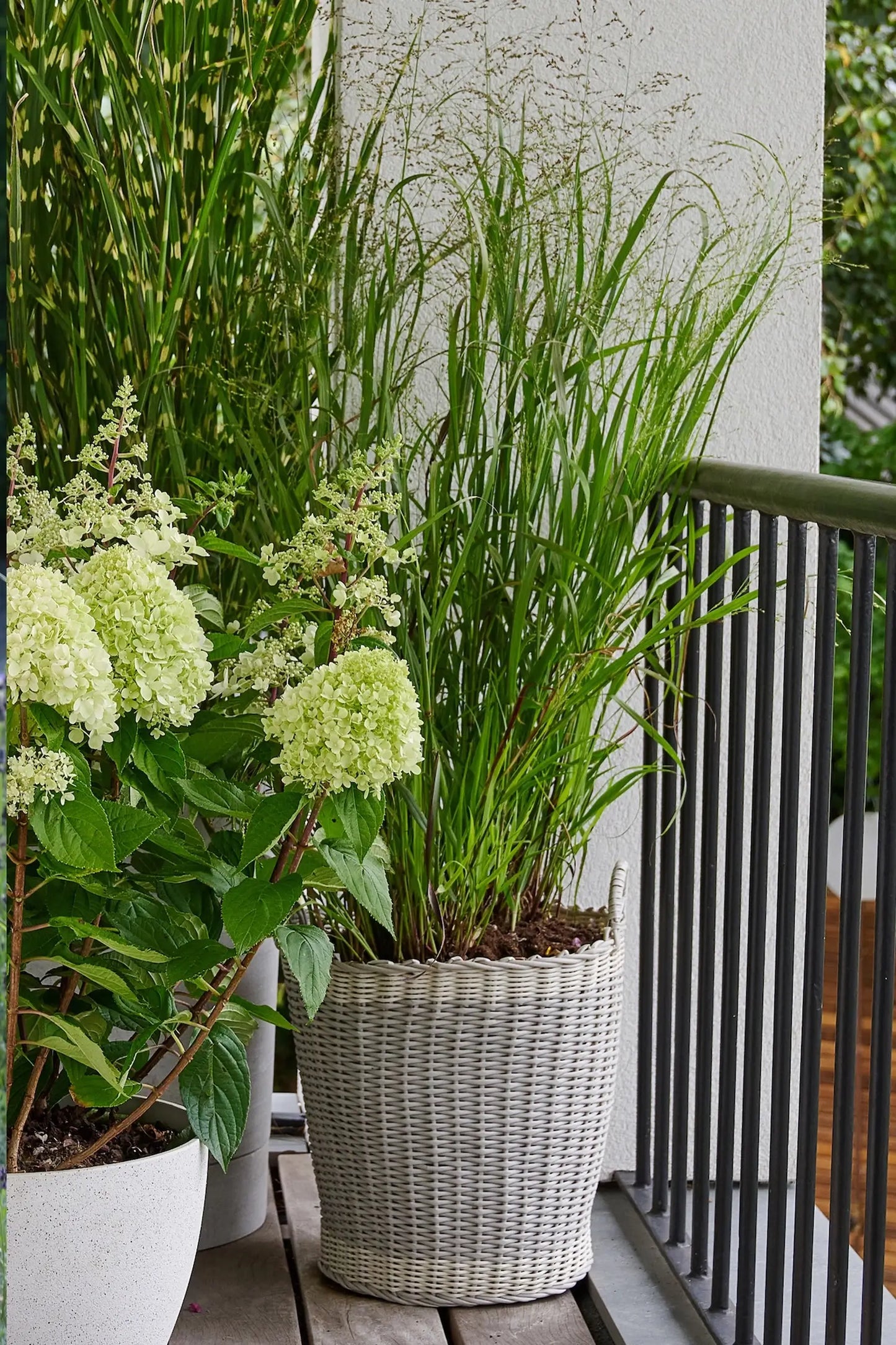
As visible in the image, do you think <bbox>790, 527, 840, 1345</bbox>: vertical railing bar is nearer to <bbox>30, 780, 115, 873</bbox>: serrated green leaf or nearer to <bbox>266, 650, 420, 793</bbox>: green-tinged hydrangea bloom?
<bbox>266, 650, 420, 793</bbox>: green-tinged hydrangea bloom

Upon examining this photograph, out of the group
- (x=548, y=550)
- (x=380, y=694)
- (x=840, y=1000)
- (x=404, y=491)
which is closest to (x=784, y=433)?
(x=548, y=550)

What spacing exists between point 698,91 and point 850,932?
3.97 feet

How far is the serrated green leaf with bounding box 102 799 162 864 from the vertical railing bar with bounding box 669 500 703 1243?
83 centimetres

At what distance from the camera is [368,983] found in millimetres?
1724

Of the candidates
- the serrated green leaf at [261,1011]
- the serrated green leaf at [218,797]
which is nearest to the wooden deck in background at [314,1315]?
the serrated green leaf at [261,1011]

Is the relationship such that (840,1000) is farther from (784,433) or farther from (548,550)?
(784,433)

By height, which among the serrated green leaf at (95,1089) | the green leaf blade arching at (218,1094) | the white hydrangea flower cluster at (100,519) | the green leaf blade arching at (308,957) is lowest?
the green leaf blade arching at (218,1094)

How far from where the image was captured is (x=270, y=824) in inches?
50.8

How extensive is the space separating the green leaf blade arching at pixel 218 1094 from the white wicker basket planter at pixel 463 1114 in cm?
32

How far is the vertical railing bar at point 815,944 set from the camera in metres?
1.48

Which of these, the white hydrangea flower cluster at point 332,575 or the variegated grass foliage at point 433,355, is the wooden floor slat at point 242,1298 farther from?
the white hydrangea flower cluster at point 332,575

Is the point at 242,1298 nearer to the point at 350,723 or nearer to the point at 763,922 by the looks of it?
the point at 763,922

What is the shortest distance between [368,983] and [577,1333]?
0.48 meters

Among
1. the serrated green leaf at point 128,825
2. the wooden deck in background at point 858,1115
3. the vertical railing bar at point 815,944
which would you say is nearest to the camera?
the serrated green leaf at point 128,825
